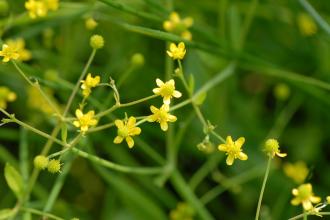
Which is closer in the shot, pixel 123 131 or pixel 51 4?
pixel 123 131

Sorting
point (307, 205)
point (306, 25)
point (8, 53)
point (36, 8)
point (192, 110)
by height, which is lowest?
point (307, 205)

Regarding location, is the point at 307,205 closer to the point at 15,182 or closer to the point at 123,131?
the point at 123,131

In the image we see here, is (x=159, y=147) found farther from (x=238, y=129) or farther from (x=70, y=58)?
(x=70, y=58)

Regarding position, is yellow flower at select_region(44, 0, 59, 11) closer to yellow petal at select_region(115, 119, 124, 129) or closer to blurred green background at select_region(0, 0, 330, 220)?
blurred green background at select_region(0, 0, 330, 220)

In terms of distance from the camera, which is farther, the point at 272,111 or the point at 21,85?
the point at 272,111

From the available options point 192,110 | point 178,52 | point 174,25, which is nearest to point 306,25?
point 192,110

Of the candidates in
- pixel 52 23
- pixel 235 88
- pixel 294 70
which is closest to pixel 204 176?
pixel 235 88
